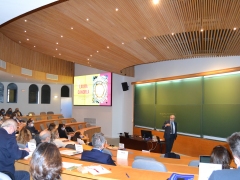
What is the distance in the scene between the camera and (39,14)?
614 cm

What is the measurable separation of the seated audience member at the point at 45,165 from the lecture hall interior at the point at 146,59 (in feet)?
2.83

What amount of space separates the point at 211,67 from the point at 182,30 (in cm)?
356

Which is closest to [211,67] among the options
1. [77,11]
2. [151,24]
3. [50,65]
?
[151,24]

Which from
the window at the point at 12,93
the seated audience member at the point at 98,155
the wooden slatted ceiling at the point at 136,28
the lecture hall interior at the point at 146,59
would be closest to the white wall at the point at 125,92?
the lecture hall interior at the point at 146,59

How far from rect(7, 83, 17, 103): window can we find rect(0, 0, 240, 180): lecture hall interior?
3.33 meters

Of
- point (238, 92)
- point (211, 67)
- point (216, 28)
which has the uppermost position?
point (216, 28)

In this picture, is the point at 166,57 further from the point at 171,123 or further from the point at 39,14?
the point at 39,14

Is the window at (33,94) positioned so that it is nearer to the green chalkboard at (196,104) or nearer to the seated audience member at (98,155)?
the green chalkboard at (196,104)

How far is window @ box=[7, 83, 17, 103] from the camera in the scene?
17812 mm

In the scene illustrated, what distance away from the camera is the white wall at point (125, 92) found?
396 inches

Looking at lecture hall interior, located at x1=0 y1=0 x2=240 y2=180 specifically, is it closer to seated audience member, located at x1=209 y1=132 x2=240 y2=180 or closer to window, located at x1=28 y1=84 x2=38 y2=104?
seated audience member, located at x1=209 y1=132 x2=240 y2=180

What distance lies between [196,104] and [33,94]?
13.3m

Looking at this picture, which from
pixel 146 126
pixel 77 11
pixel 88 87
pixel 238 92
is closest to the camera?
pixel 77 11

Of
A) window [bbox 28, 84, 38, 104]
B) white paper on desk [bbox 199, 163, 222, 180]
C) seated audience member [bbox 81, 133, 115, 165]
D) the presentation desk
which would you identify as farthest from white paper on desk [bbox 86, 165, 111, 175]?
window [bbox 28, 84, 38, 104]
